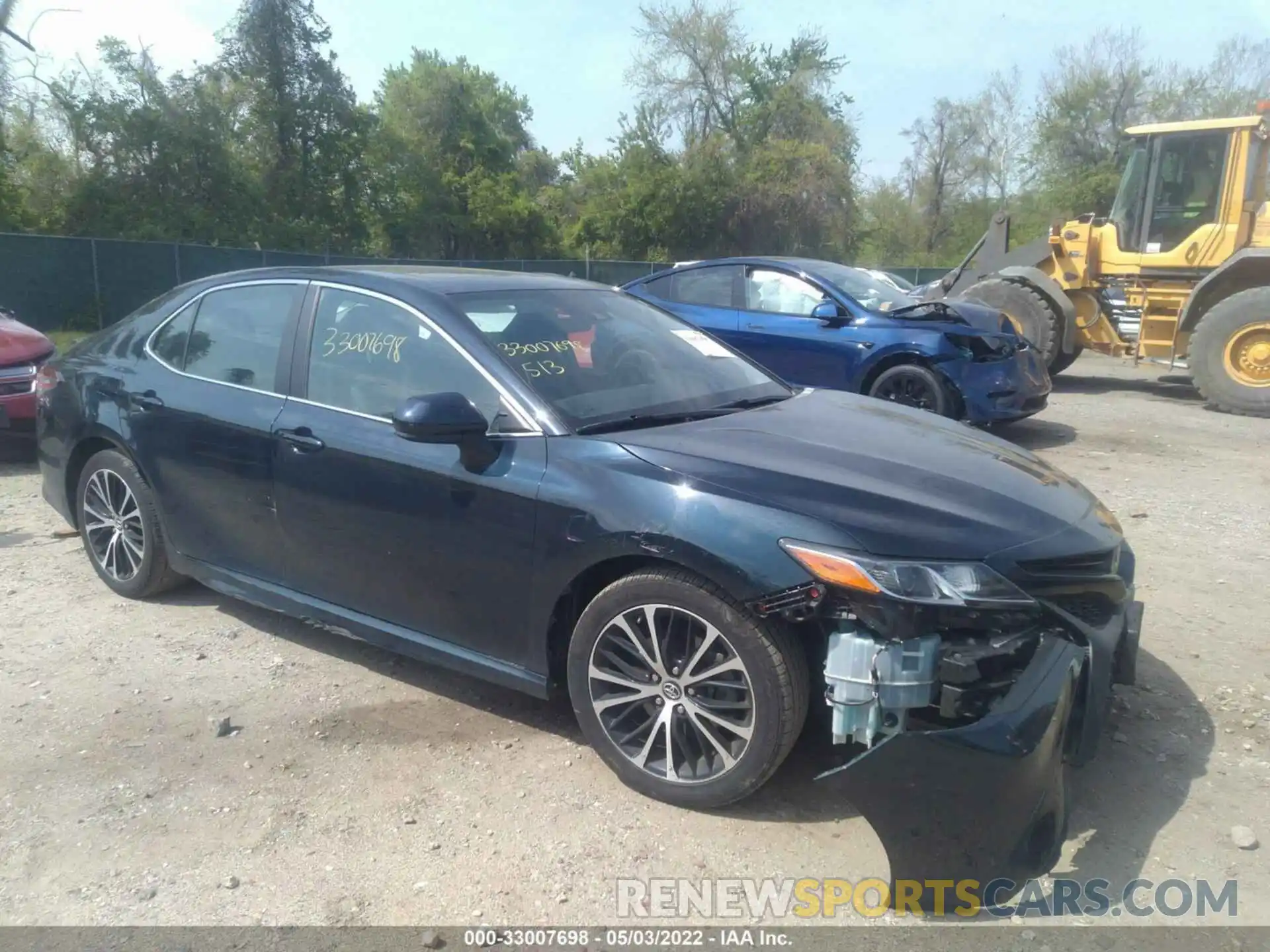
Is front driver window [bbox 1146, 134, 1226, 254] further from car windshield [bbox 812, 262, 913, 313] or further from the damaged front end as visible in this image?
the damaged front end

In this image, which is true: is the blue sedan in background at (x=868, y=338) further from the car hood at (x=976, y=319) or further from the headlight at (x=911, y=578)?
the headlight at (x=911, y=578)

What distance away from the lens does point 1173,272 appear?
1198cm

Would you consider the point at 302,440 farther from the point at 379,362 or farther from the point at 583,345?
the point at 583,345

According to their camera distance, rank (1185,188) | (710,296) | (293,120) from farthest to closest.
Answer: (293,120) < (1185,188) < (710,296)

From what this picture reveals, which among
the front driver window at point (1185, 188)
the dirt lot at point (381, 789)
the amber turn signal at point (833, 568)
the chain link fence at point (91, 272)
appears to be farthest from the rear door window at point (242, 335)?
the chain link fence at point (91, 272)

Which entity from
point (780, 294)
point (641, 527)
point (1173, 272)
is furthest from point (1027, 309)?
point (641, 527)

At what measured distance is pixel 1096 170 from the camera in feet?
141

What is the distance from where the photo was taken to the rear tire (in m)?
12.3

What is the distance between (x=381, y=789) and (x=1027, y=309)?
Answer: 11.0 meters

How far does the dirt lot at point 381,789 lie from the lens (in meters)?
2.86

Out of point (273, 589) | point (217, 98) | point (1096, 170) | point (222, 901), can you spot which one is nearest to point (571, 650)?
point (222, 901)

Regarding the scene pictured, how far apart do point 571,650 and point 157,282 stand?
1882 cm

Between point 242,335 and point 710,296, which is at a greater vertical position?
point 710,296

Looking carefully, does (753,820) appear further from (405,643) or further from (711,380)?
(711,380)
